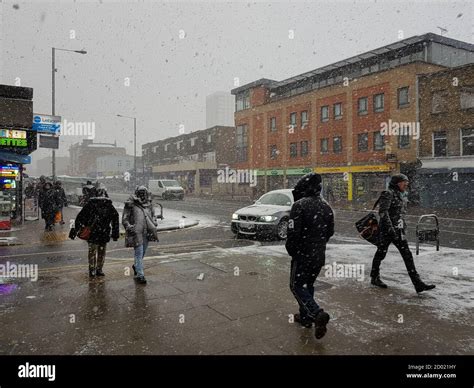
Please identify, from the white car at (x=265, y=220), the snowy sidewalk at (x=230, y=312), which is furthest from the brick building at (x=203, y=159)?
the snowy sidewalk at (x=230, y=312)

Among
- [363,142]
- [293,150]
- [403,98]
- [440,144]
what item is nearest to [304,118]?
[293,150]

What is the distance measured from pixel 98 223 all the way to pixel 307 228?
427 cm

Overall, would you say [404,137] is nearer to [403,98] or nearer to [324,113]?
[403,98]

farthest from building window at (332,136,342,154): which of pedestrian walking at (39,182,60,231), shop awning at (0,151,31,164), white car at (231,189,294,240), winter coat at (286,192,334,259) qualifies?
winter coat at (286,192,334,259)

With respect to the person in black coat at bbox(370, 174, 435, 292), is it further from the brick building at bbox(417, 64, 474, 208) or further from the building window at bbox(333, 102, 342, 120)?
the building window at bbox(333, 102, 342, 120)

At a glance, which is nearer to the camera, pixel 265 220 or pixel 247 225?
pixel 265 220

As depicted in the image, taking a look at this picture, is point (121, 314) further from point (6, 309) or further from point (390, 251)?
point (390, 251)

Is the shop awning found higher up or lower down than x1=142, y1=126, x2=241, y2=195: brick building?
lower down

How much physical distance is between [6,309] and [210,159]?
52.8 meters

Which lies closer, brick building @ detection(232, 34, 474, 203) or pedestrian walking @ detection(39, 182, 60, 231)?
pedestrian walking @ detection(39, 182, 60, 231)

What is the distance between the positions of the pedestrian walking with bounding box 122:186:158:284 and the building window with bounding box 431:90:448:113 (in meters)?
27.7

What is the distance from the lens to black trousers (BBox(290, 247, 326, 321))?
4.15 m

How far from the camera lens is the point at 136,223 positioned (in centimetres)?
649
